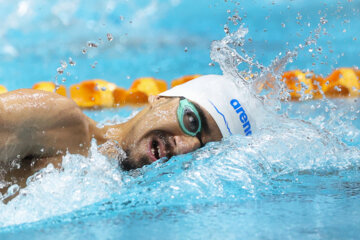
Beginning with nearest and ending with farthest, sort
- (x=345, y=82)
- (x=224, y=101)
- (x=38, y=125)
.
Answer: (x=38, y=125), (x=224, y=101), (x=345, y=82)

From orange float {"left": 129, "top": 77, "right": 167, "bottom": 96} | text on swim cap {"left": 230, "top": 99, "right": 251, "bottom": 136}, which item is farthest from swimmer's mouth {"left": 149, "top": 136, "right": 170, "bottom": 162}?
orange float {"left": 129, "top": 77, "right": 167, "bottom": 96}

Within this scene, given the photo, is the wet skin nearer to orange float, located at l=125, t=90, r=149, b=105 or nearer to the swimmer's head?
the swimmer's head

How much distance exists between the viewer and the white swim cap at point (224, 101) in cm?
187

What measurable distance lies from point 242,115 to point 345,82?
4.10 meters

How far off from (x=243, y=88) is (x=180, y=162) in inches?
21.7

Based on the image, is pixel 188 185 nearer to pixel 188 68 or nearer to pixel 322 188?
pixel 322 188

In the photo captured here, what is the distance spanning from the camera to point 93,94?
227 inches

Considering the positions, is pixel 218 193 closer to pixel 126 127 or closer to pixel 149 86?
pixel 126 127

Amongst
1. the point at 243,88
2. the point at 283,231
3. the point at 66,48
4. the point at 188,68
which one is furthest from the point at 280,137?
the point at 66,48

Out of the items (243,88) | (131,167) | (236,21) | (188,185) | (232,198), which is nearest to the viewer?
(232,198)

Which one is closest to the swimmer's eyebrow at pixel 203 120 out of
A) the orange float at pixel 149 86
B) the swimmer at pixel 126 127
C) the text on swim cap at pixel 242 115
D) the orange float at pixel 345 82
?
the swimmer at pixel 126 127

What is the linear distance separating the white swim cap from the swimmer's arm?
54cm

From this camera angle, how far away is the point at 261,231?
0.98 meters

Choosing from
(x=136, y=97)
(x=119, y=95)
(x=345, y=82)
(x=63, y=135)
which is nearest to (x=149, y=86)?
(x=136, y=97)
